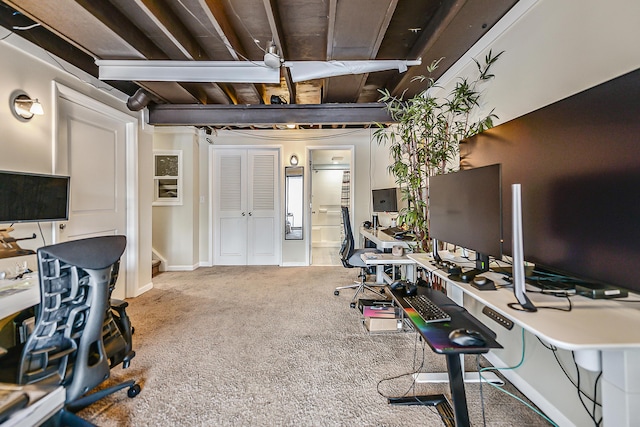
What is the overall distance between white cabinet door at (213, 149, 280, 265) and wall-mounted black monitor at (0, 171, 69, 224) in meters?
3.03

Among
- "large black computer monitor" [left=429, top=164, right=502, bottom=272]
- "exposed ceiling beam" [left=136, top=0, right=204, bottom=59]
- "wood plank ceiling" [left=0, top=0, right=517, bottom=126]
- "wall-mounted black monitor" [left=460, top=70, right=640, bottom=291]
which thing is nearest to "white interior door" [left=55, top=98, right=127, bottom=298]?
"wood plank ceiling" [left=0, top=0, right=517, bottom=126]

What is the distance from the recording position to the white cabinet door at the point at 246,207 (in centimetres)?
523

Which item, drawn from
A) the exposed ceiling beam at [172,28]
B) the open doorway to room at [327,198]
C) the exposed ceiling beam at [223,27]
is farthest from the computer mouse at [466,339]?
the open doorway to room at [327,198]

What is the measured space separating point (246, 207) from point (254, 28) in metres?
3.42

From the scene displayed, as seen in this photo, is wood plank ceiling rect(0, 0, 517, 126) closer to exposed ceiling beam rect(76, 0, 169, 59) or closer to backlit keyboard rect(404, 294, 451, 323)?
exposed ceiling beam rect(76, 0, 169, 59)

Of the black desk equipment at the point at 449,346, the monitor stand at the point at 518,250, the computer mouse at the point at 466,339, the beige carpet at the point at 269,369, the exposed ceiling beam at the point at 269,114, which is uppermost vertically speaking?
the exposed ceiling beam at the point at 269,114

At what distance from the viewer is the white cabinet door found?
5.23 meters

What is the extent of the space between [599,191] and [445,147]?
1.50 m

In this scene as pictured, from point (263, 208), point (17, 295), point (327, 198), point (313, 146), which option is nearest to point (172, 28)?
point (17, 295)

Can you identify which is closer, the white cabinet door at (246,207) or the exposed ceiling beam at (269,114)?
the exposed ceiling beam at (269,114)

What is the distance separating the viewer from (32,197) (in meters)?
2.00

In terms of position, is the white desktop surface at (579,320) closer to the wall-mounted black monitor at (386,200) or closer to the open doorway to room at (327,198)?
the wall-mounted black monitor at (386,200)

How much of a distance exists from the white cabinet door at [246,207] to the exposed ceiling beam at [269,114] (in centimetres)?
154

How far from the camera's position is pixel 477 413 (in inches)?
64.3
